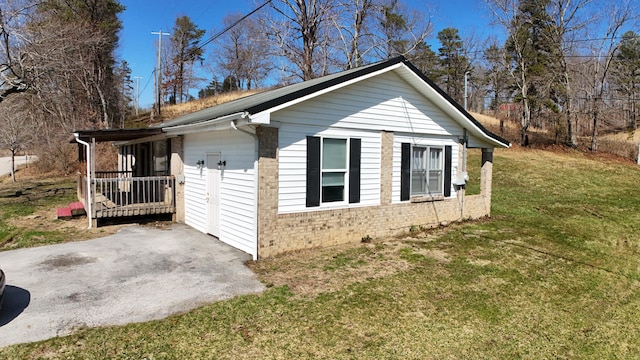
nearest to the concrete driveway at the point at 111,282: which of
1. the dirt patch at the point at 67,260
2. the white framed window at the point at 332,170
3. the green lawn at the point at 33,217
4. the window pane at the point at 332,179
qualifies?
the dirt patch at the point at 67,260

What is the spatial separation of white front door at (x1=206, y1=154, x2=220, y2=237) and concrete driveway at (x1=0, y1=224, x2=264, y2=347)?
18.4 inches

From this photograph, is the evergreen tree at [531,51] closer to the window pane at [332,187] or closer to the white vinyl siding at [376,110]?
the white vinyl siding at [376,110]

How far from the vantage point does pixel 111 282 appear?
6.16 m

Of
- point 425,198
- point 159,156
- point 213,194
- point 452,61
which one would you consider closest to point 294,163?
point 213,194

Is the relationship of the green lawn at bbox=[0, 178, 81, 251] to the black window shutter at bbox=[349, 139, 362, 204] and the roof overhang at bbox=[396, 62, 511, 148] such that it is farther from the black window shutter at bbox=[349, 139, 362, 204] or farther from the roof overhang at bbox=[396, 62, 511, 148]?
the roof overhang at bbox=[396, 62, 511, 148]

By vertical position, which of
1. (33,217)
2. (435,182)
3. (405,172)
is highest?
(405,172)

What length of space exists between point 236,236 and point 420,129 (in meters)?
5.60

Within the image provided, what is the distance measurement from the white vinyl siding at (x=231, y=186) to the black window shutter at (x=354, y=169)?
2.40m

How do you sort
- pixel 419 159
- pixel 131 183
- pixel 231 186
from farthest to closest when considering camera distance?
pixel 131 183 < pixel 419 159 < pixel 231 186

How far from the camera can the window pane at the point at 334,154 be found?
27.6 ft

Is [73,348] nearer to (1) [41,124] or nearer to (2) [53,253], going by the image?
(2) [53,253]

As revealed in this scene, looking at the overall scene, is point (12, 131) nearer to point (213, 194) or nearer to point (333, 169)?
point (213, 194)

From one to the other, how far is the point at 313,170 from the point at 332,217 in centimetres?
119

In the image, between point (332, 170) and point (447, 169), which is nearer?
point (332, 170)
